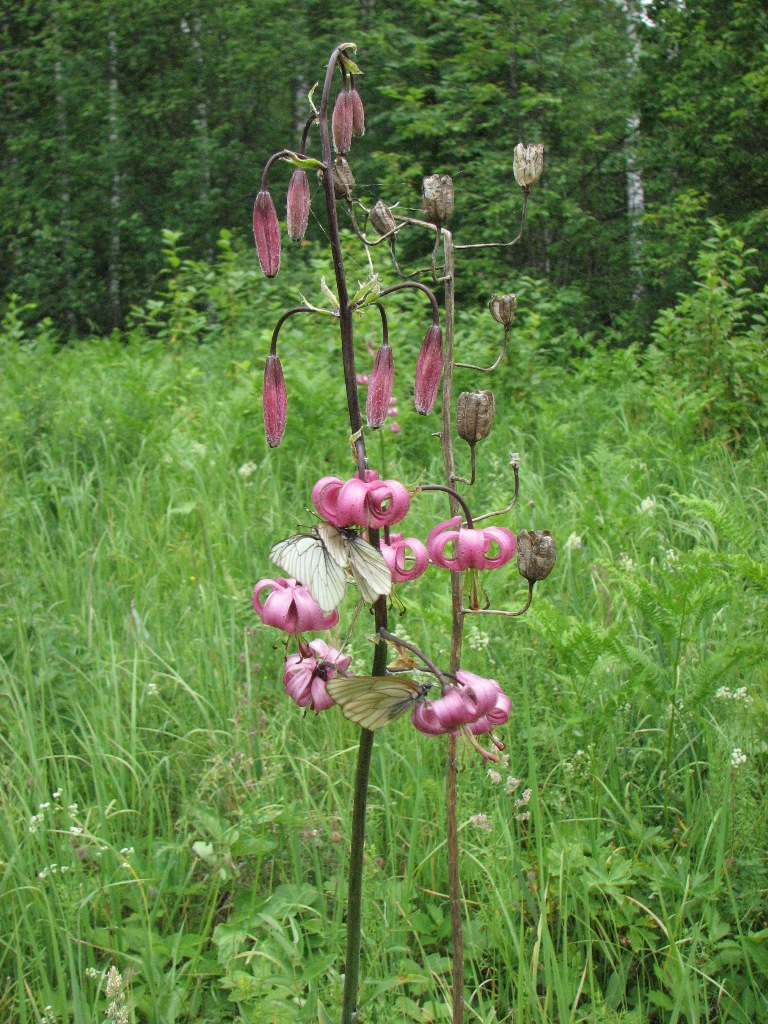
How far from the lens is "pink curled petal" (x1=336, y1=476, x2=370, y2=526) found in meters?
0.69

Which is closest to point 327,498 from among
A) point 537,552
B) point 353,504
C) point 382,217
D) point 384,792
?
point 353,504

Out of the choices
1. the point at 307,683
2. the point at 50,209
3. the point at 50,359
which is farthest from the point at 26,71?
the point at 307,683

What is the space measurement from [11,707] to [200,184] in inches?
553

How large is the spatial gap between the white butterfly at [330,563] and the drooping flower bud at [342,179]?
368 mm

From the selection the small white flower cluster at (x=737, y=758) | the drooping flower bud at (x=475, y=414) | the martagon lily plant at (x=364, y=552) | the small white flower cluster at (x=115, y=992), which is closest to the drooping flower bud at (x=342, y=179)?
the martagon lily plant at (x=364, y=552)

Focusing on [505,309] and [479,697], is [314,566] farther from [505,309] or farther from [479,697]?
[505,309]

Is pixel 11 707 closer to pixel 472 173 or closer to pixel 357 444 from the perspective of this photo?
pixel 357 444

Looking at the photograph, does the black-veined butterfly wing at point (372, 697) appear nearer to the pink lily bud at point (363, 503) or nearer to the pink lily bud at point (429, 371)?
the pink lily bud at point (363, 503)

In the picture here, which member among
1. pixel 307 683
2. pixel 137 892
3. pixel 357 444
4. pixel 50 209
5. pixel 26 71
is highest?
pixel 26 71

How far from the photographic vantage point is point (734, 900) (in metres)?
1.25

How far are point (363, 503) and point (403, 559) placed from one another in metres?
0.11

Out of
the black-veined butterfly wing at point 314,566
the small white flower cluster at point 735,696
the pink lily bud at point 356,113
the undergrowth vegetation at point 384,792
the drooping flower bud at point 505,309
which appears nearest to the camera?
the black-veined butterfly wing at point 314,566

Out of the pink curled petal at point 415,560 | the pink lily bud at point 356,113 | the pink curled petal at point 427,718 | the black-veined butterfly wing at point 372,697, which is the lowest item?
the pink curled petal at point 427,718

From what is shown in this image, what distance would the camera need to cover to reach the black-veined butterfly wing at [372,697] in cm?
71
